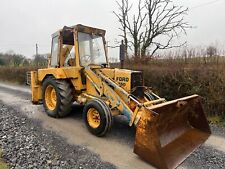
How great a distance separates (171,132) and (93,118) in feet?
5.87

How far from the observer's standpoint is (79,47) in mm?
6051

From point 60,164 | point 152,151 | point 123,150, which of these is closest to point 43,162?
point 60,164

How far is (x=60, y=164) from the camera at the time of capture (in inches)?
155

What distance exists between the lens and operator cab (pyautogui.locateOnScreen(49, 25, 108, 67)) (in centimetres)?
605

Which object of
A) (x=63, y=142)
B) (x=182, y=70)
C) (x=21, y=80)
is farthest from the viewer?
(x=21, y=80)

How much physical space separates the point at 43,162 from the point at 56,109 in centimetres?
262

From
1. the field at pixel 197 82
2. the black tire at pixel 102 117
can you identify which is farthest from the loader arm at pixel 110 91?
the field at pixel 197 82

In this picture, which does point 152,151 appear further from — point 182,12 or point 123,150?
point 182,12

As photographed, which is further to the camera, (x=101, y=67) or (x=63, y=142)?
(x=101, y=67)

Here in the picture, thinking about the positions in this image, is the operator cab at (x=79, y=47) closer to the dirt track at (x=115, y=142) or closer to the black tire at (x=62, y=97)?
the black tire at (x=62, y=97)

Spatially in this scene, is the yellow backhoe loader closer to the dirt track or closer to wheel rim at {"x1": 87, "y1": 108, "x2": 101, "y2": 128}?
wheel rim at {"x1": 87, "y1": 108, "x2": 101, "y2": 128}

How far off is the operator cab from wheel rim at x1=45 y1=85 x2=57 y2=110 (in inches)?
30.2

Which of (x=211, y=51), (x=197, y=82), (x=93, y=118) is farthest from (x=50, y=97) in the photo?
(x=211, y=51)

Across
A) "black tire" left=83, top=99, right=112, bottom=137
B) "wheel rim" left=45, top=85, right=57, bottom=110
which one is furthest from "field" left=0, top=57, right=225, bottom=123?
"wheel rim" left=45, top=85, right=57, bottom=110
